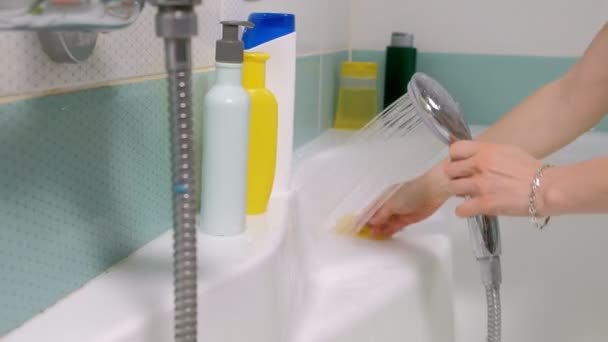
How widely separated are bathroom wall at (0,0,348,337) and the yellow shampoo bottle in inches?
2.3

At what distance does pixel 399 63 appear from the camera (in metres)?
1.60

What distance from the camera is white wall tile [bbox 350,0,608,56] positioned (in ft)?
5.08

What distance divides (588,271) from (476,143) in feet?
1.97

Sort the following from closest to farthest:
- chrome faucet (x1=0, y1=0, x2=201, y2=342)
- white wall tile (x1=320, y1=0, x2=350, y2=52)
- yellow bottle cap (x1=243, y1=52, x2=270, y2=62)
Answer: chrome faucet (x1=0, y1=0, x2=201, y2=342) → yellow bottle cap (x1=243, y1=52, x2=270, y2=62) → white wall tile (x1=320, y1=0, x2=350, y2=52)

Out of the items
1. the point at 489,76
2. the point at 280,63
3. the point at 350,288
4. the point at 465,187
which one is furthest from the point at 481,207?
the point at 489,76

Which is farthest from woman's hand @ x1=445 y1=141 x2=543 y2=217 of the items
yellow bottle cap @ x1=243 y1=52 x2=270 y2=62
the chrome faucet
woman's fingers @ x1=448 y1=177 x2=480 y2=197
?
the chrome faucet

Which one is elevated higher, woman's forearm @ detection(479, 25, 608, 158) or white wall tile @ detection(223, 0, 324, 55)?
white wall tile @ detection(223, 0, 324, 55)

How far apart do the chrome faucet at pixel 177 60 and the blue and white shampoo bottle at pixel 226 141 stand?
278mm

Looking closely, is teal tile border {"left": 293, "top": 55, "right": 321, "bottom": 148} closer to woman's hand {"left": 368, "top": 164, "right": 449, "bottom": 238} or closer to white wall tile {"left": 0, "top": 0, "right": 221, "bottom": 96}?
woman's hand {"left": 368, "top": 164, "right": 449, "bottom": 238}

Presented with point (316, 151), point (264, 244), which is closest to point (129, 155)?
point (264, 244)

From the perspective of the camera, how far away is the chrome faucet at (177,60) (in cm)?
36

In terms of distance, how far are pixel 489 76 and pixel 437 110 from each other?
89 cm


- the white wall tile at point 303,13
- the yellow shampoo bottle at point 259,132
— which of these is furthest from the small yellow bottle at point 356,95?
the yellow shampoo bottle at point 259,132

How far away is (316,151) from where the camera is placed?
1.28m
